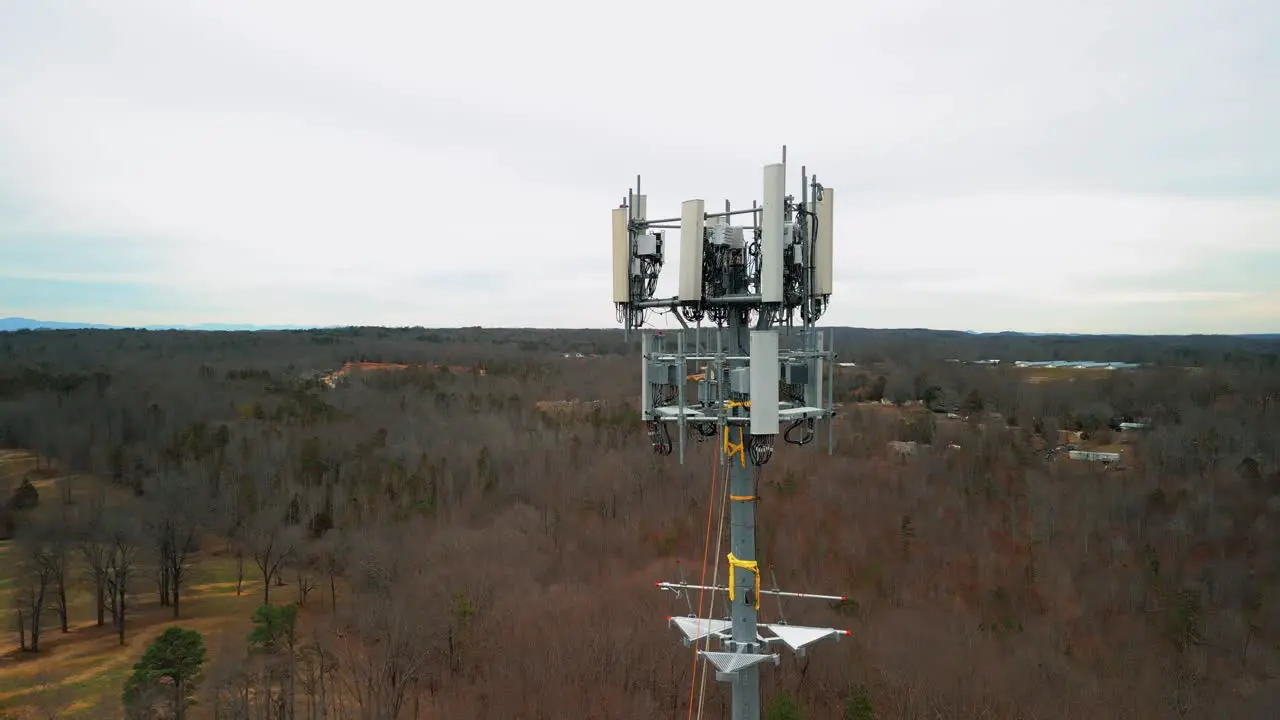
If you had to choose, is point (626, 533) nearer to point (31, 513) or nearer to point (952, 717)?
point (952, 717)

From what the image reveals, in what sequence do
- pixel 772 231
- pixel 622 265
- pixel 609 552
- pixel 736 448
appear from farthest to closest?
1. pixel 609 552
2. pixel 622 265
3. pixel 736 448
4. pixel 772 231

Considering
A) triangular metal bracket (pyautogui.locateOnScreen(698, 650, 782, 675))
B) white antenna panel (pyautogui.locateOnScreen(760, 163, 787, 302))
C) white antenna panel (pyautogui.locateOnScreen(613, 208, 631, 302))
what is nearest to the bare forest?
white antenna panel (pyautogui.locateOnScreen(613, 208, 631, 302))

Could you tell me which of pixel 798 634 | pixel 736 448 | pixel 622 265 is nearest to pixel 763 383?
pixel 736 448

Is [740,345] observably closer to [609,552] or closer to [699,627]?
[699,627]

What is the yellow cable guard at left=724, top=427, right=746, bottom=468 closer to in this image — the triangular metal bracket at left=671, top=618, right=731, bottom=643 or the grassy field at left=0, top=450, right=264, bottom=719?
the triangular metal bracket at left=671, top=618, right=731, bottom=643

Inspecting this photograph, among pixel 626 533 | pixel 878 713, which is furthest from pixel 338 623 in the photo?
pixel 878 713

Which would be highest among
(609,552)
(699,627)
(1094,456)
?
(699,627)
